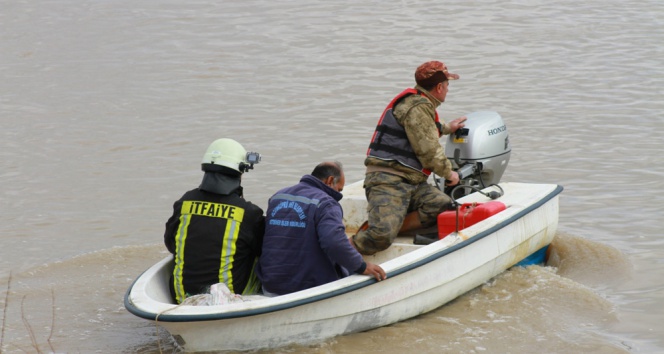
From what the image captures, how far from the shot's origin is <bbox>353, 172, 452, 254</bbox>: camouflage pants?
6.88m

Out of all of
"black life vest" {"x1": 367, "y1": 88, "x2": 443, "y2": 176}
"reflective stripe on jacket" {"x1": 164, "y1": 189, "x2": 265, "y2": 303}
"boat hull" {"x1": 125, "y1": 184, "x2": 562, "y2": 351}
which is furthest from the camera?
"black life vest" {"x1": 367, "y1": 88, "x2": 443, "y2": 176}

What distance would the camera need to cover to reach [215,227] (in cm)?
588

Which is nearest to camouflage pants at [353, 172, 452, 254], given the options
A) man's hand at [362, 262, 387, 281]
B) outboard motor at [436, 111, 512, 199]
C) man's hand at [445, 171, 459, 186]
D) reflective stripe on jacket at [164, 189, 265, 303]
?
man's hand at [445, 171, 459, 186]

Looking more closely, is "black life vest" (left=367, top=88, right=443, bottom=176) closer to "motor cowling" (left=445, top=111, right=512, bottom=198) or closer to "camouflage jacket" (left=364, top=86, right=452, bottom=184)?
"camouflage jacket" (left=364, top=86, right=452, bottom=184)

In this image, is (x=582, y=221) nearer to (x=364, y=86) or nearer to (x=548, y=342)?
(x=548, y=342)

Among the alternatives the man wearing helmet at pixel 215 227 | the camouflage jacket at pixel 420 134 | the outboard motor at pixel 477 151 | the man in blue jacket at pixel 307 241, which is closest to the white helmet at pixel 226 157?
the man wearing helmet at pixel 215 227

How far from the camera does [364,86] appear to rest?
1450 centimetres

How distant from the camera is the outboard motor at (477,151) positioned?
7707 mm

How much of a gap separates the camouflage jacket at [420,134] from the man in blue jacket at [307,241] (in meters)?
0.97

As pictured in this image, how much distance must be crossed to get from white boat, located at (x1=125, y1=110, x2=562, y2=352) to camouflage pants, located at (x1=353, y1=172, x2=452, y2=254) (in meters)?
0.20

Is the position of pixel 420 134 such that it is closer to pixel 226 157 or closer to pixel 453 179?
pixel 453 179

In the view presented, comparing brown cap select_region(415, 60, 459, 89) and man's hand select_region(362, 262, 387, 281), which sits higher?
brown cap select_region(415, 60, 459, 89)

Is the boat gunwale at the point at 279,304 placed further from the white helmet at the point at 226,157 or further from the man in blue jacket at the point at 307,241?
the white helmet at the point at 226,157

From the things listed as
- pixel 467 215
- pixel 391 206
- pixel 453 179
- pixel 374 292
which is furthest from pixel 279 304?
pixel 453 179
